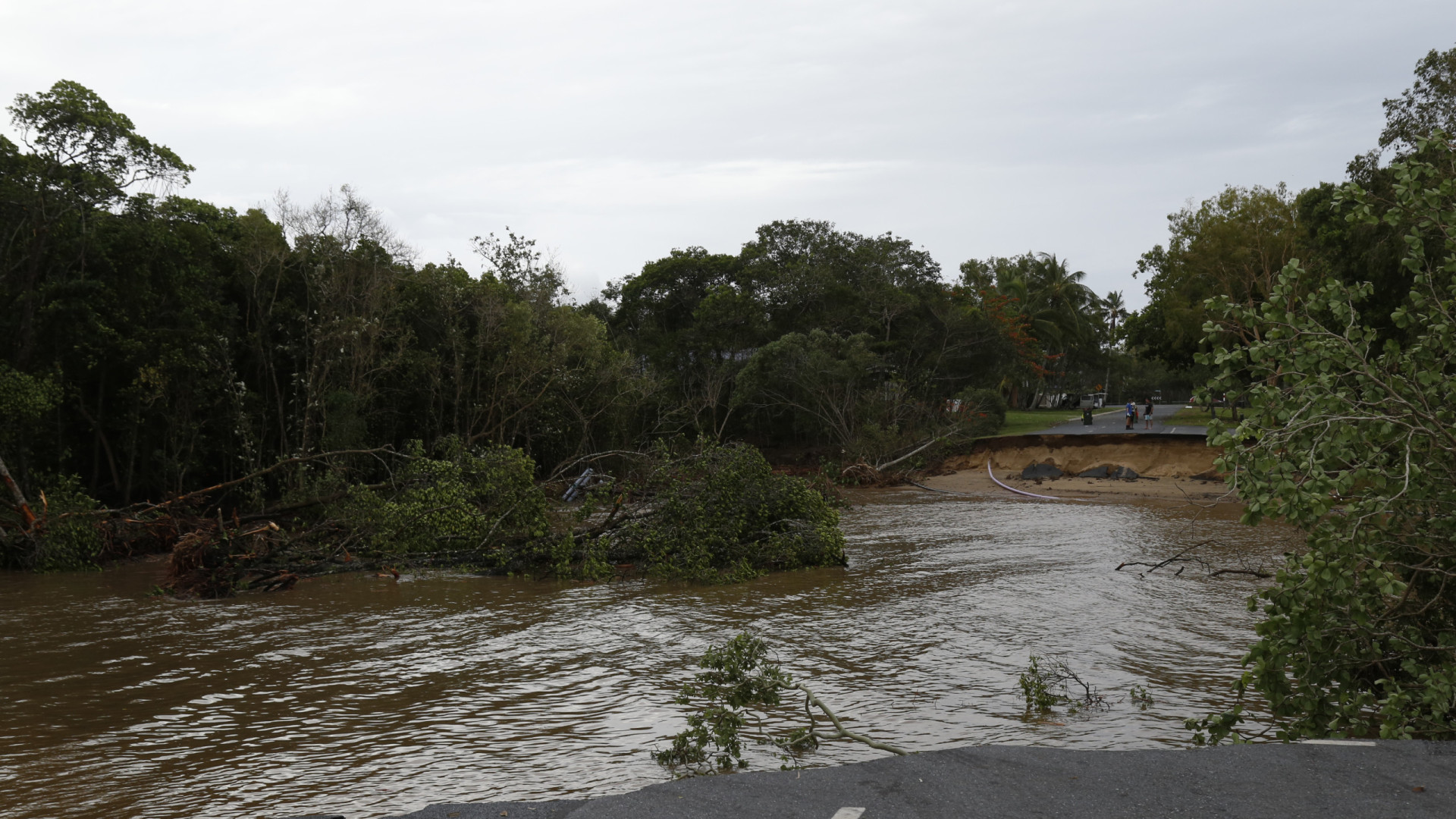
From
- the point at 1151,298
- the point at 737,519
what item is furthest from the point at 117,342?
the point at 1151,298

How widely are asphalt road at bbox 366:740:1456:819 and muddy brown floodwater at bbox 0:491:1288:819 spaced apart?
4.37 feet

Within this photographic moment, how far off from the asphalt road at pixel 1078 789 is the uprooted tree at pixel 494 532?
822 centimetres

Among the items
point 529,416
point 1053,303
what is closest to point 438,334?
point 529,416

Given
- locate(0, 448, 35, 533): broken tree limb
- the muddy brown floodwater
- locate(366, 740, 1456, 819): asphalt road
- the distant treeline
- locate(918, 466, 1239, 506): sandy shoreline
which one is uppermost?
the distant treeline

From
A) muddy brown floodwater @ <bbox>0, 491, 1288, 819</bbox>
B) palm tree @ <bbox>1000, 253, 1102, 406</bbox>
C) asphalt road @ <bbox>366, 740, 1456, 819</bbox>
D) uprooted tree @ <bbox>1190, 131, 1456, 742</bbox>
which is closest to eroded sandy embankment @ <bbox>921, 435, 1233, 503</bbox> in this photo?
muddy brown floodwater @ <bbox>0, 491, 1288, 819</bbox>

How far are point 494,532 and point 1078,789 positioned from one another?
11.0 m

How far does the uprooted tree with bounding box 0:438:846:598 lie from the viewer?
12852 millimetres

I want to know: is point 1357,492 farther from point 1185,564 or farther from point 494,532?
point 494,532

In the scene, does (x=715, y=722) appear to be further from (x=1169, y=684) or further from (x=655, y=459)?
(x=655, y=459)

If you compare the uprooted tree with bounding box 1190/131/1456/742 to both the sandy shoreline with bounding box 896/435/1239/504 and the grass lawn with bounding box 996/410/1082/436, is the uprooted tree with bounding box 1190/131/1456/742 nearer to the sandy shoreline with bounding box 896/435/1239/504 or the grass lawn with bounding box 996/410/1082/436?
the sandy shoreline with bounding box 896/435/1239/504

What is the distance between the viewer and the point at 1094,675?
7660 mm

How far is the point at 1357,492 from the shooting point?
595cm

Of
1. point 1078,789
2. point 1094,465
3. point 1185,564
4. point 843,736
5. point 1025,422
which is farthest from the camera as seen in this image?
point 1025,422

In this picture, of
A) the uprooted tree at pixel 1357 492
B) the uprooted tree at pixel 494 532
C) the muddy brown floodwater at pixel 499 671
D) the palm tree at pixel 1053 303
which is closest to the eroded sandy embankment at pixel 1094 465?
the muddy brown floodwater at pixel 499 671
